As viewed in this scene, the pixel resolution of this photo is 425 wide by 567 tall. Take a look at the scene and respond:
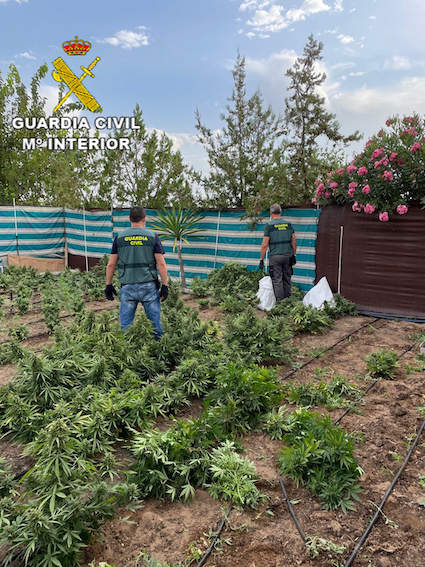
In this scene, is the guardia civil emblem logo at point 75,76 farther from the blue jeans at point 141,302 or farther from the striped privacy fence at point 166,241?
the blue jeans at point 141,302

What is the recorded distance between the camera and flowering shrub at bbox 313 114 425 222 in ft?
21.3

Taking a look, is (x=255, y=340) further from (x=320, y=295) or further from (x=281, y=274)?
(x=320, y=295)

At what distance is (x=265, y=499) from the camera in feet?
8.64

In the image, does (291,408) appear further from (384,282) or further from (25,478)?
(384,282)

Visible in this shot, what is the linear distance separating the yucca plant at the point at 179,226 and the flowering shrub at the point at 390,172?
12.7 ft

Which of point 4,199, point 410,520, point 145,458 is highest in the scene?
point 4,199

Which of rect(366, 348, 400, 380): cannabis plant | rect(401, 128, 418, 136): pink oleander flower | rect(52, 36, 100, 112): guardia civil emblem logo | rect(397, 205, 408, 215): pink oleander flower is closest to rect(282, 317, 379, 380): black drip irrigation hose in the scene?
rect(366, 348, 400, 380): cannabis plant

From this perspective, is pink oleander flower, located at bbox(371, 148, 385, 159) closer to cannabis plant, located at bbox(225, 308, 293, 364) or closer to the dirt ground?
cannabis plant, located at bbox(225, 308, 293, 364)

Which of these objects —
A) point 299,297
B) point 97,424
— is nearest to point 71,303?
point 299,297

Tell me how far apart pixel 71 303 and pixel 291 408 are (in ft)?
16.3

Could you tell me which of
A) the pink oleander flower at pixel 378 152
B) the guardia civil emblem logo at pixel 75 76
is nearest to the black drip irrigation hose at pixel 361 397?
the pink oleander flower at pixel 378 152

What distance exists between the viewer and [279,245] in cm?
720

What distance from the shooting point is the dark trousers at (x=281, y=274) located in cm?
722

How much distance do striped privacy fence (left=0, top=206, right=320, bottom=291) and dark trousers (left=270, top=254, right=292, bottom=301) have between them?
44.2 inches
